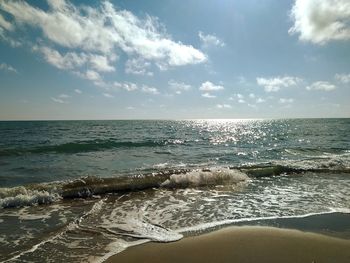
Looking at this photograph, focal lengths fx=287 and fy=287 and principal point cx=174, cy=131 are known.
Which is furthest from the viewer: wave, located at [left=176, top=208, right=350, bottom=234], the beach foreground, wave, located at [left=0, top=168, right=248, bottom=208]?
wave, located at [left=0, top=168, right=248, bottom=208]

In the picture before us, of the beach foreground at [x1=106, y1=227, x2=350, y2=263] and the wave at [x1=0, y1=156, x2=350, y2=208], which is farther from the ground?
the beach foreground at [x1=106, y1=227, x2=350, y2=263]

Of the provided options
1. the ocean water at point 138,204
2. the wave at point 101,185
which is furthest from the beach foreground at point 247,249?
A: the wave at point 101,185

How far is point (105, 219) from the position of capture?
783cm

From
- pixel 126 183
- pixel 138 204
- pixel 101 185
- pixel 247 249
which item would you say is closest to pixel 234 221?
pixel 247 249

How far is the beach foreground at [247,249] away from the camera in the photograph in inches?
204

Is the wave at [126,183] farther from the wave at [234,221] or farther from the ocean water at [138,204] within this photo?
the wave at [234,221]

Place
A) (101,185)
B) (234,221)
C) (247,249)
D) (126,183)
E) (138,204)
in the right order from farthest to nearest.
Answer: (126,183), (101,185), (138,204), (234,221), (247,249)

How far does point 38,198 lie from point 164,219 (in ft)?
16.9

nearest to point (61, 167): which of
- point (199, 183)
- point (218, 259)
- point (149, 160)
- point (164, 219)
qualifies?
point (149, 160)

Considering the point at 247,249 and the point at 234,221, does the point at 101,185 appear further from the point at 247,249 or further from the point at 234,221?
the point at 247,249

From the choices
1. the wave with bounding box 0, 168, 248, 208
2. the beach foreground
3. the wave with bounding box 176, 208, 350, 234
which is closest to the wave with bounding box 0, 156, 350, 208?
the wave with bounding box 0, 168, 248, 208

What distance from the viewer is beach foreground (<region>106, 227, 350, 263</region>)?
5.18 metres

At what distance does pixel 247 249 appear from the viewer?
5578 mm

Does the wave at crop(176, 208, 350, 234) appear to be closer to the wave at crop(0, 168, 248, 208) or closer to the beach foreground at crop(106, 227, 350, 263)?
the beach foreground at crop(106, 227, 350, 263)
